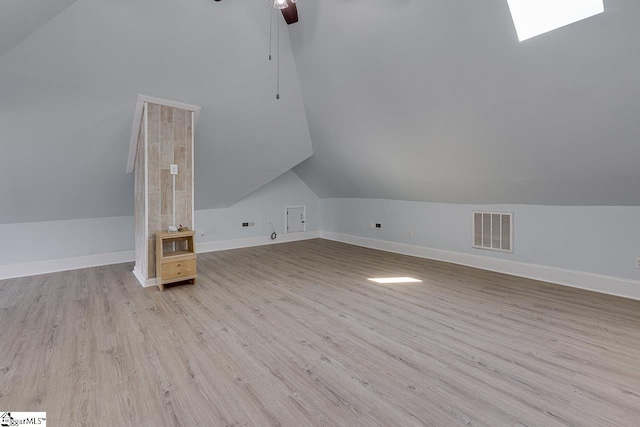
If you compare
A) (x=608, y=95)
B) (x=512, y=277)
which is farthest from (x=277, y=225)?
(x=608, y=95)

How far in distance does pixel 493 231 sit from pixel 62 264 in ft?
21.3

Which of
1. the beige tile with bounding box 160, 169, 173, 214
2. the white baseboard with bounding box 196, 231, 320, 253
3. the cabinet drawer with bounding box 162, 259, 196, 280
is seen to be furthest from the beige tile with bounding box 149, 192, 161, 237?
the white baseboard with bounding box 196, 231, 320, 253

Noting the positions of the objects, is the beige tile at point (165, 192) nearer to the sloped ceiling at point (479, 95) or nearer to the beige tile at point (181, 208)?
the beige tile at point (181, 208)

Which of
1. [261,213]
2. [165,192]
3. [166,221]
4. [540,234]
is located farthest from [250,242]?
[540,234]

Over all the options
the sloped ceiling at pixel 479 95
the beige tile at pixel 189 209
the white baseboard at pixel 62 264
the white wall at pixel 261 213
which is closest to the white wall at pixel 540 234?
the sloped ceiling at pixel 479 95

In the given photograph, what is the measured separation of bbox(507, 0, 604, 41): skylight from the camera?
2.26 meters

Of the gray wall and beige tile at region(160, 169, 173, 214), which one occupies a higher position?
beige tile at region(160, 169, 173, 214)

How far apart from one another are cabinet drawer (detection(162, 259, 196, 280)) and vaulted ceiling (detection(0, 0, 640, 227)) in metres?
1.81

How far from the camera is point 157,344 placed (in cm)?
236

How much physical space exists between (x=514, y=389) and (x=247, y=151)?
464 cm

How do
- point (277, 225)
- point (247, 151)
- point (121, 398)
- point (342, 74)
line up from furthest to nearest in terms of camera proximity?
point (277, 225) < point (247, 151) < point (342, 74) < point (121, 398)

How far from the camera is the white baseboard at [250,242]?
595 centimetres

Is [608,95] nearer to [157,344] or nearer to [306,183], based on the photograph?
[157,344]

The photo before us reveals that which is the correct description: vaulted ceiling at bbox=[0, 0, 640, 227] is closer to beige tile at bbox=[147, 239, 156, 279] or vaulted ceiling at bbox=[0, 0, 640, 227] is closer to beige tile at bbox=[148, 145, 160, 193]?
beige tile at bbox=[148, 145, 160, 193]
